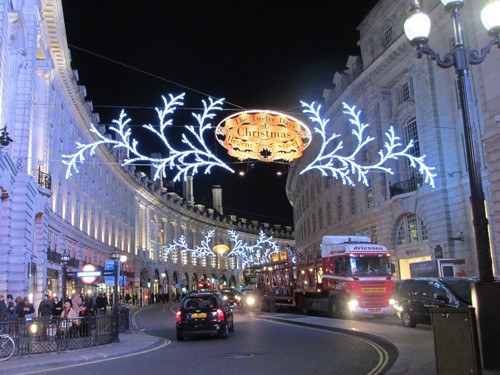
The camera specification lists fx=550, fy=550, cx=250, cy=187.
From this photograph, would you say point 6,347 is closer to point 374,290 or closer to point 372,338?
point 372,338

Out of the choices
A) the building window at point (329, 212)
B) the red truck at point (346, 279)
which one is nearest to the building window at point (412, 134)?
the red truck at point (346, 279)

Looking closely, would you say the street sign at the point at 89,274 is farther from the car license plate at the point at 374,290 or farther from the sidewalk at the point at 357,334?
the car license plate at the point at 374,290

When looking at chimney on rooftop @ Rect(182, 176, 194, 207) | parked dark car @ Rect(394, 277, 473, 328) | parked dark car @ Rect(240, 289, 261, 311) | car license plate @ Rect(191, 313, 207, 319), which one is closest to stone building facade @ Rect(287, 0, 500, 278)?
parked dark car @ Rect(240, 289, 261, 311)

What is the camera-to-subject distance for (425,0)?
108 feet

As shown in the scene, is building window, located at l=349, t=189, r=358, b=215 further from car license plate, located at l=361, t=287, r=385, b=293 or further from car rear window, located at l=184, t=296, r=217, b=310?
car rear window, located at l=184, t=296, r=217, b=310

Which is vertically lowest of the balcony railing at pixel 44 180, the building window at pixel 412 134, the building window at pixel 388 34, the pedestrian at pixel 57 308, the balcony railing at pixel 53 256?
the pedestrian at pixel 57 308

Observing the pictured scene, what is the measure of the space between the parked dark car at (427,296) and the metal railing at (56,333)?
34.1 ft

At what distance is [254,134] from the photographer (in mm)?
18281

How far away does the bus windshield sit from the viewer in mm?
25438

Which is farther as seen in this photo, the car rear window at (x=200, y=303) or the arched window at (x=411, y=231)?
the arched window at (x=411, y=231)

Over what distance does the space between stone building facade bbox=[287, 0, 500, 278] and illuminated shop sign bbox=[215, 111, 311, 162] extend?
8925 mm

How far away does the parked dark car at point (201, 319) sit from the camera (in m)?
18.4

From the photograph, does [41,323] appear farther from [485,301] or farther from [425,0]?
[425,0]

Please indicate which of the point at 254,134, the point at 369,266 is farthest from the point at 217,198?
the point at 254,134
